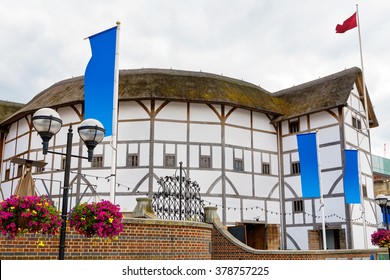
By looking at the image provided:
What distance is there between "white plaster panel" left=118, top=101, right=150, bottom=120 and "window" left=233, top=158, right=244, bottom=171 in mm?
5800

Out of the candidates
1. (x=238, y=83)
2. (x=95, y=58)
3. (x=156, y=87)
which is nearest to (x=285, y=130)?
(x=238, y=83)

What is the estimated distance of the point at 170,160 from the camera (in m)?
24.0

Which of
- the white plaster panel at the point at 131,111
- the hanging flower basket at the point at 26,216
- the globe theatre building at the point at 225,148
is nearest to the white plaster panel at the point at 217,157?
the globe theatre building at the point at 225,148

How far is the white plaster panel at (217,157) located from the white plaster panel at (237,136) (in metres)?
0.80

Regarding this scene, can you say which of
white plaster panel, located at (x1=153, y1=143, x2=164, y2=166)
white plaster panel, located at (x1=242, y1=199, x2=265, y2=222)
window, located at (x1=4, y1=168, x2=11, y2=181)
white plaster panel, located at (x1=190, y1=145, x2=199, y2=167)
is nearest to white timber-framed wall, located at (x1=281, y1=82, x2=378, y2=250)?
white plaster panel, located at (x1=242, y1=199, x2=265, y2=222)

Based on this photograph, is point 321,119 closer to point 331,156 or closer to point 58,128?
point 331,156

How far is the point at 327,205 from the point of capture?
80.8 feet

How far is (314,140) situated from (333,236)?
8934 millimetres

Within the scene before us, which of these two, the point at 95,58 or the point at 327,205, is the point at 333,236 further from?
the point at 95,58

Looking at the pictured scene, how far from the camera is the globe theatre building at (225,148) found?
23766 mm

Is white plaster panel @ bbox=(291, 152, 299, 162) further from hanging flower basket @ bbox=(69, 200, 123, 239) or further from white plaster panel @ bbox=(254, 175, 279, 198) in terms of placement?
hanging flower basket @ bbox=(69, 200, 123, 239)

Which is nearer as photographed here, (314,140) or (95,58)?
(95,58)

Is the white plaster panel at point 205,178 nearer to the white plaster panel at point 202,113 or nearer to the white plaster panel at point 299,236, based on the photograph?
the white plaster panel at point 202,113

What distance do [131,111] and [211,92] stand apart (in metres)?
4.89
